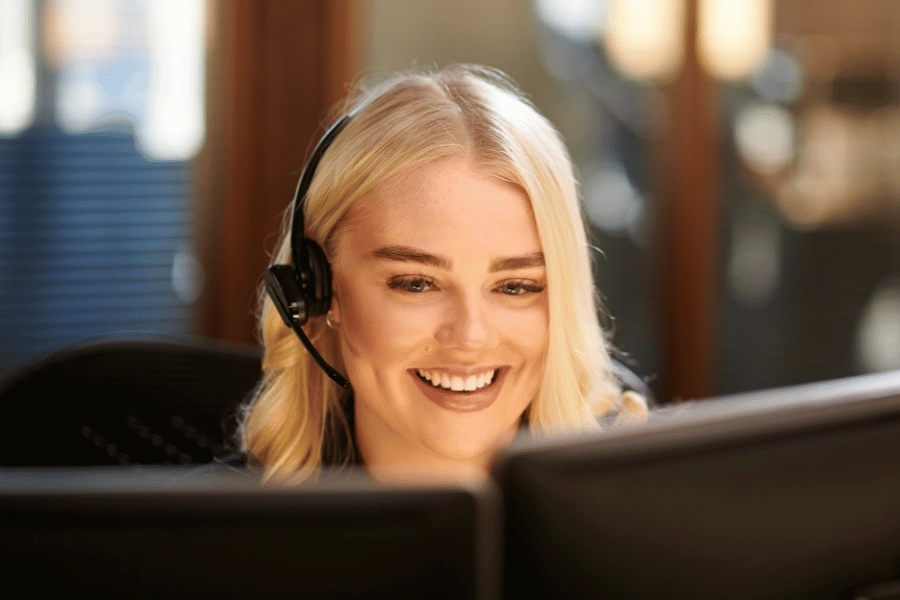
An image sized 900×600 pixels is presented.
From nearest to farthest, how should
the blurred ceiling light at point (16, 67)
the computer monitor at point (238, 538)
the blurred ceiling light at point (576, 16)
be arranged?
the computer monitor at point (238, 538) → the blurred ceiling light at point (16, 67) → the blurred ceiling light at point (576, 16)

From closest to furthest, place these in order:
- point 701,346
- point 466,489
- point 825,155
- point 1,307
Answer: point 466,489 → point 1,307 → point 701,346 → point 825,155

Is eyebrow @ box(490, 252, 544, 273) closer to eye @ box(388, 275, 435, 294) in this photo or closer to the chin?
eye @ box(388, 275, 435, 294)

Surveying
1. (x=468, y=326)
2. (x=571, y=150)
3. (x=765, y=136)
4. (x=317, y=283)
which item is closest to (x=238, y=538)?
(x=468, y=326)

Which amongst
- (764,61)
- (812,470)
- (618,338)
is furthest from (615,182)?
(812,470)

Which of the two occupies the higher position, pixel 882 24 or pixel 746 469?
pixel 882 24

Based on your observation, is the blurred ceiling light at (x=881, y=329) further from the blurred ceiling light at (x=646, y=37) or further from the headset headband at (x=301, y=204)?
the headset headband at (x=301, y=204)

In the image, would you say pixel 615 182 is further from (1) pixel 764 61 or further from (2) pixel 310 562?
(2) pixel 310 562

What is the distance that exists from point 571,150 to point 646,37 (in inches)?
18.1

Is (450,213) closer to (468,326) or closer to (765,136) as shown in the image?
(468,326)

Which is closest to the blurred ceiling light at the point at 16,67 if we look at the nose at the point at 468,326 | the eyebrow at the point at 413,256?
the eyebrow at the point at 413,256

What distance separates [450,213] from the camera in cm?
107

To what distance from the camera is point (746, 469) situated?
Result: 1.55 feet

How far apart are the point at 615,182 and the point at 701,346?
0.65 meters

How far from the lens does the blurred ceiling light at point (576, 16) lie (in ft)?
9.53
